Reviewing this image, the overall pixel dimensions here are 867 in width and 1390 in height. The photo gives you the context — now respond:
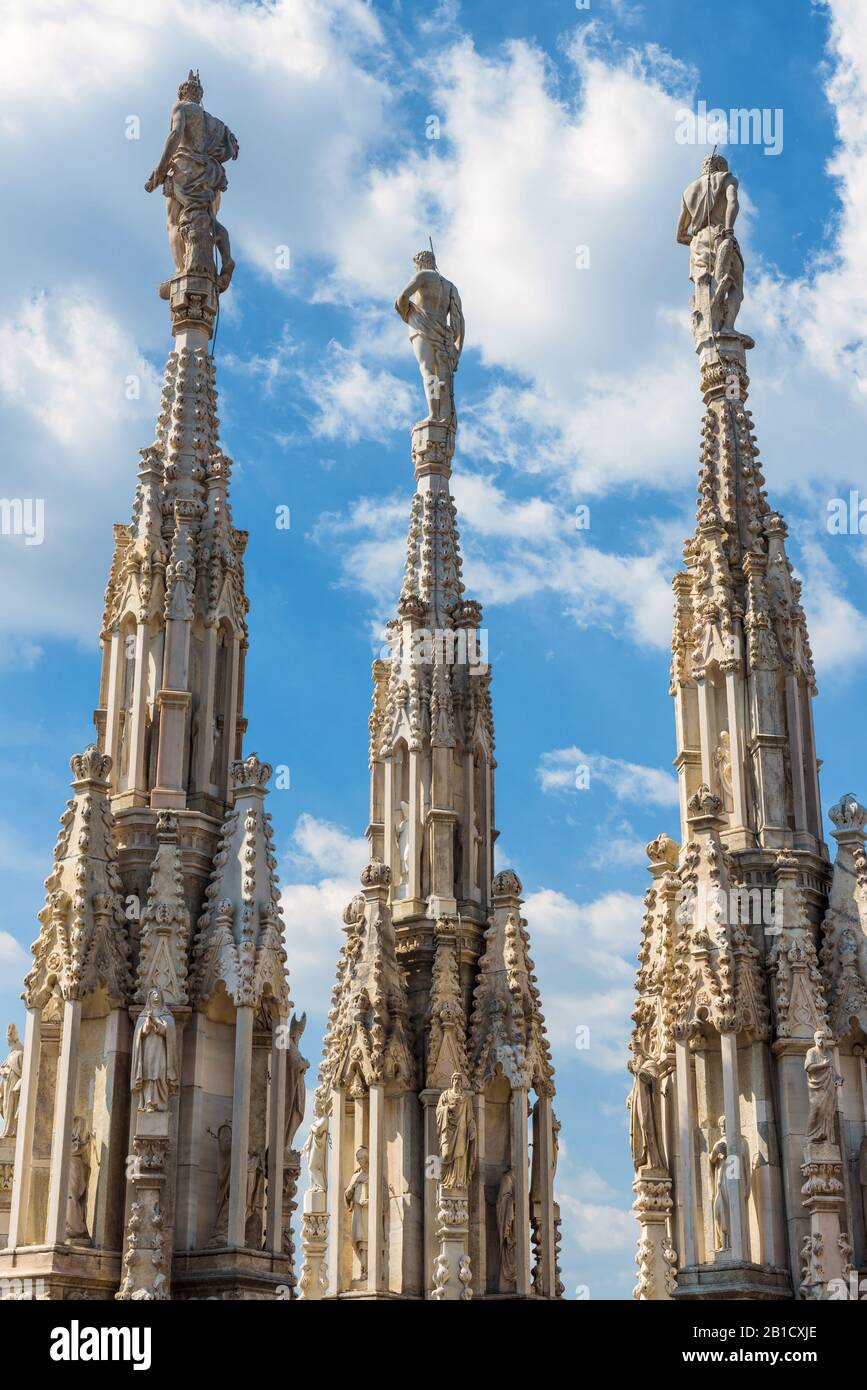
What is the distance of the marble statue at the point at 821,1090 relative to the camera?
2859 centimetres

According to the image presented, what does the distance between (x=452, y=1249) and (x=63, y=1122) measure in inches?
345

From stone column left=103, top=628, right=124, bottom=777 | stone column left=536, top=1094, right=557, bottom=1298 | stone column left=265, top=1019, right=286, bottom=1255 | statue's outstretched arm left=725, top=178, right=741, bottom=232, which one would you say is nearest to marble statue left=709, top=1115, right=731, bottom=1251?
stone column left=536, top=1094, right=557, bottom=1298

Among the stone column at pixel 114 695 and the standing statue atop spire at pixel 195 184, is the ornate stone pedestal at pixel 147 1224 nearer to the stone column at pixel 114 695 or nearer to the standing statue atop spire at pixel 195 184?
the stone column at pixel 114 695

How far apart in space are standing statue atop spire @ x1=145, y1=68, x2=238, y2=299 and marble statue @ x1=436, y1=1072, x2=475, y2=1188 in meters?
14.2

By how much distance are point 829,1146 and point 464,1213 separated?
629cm

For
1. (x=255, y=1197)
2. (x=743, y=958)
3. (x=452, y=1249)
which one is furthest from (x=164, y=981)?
(x=743, y=958)

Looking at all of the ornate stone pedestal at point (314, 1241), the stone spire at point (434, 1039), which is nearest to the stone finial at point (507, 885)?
the stone spire at point (434, 1039)

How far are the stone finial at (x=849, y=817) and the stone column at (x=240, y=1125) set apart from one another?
1108cm

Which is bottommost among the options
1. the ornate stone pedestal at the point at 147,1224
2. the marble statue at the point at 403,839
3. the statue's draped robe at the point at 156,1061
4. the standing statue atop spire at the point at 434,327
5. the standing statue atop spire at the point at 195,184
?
the ornate stone pedestal at the point at 147,1224

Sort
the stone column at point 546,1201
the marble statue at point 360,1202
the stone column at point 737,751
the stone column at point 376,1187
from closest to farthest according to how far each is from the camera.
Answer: the stone column at point 376,1187
the marble statue at point 360,1202
the stone column at point 737,751
the stone column at point 546,1201

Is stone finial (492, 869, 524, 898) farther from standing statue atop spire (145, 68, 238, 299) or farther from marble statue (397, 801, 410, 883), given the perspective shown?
standing statue atop spire (145, 68, 238, 299)

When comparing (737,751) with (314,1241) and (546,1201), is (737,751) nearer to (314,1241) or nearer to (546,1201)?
(546,1201)
